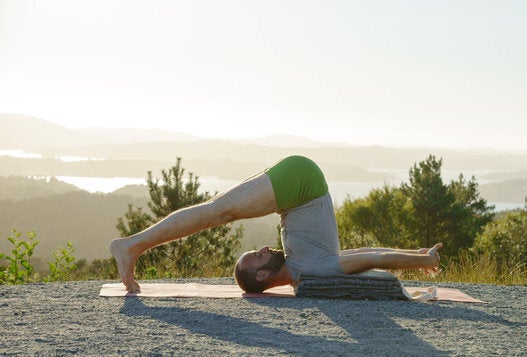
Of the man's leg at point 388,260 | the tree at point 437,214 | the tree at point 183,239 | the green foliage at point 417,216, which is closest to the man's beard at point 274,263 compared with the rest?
the man's leg at point 388,260

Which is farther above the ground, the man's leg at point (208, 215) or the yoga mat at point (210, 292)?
the man's leg at point (208, 215)

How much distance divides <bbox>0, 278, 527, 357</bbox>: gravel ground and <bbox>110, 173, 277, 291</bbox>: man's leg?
45 centimetres

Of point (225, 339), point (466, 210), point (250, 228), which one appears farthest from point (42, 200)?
point (225, 339)

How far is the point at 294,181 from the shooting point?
221 inches

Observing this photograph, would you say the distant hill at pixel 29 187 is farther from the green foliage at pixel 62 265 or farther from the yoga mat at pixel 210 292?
the yoga mat at pixel 210 292

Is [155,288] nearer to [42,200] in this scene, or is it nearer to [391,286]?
[391,286]

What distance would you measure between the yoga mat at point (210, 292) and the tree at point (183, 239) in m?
7.64

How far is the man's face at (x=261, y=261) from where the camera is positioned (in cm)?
574

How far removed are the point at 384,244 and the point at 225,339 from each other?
112 ft

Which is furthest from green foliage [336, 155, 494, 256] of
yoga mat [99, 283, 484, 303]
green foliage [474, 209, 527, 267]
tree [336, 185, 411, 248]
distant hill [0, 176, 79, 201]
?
distant hill [0, 176, 79, 201]

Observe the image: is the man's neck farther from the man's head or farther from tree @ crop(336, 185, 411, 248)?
tree @ crop(336, 185, 411, 248)

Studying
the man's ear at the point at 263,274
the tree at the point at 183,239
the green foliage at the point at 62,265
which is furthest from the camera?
the tree at the point at 183,239

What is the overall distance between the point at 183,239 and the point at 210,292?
33.2 ft

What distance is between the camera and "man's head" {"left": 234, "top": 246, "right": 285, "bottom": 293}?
18.8ft
